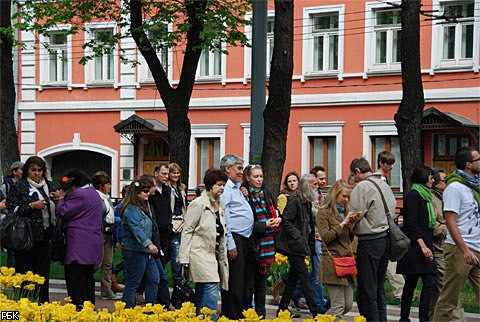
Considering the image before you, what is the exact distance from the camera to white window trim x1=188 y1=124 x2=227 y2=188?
99.3 ft

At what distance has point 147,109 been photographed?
31578 mm

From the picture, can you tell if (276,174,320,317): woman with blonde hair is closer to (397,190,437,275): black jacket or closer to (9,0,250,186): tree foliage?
(397,190,437,275): black jacket

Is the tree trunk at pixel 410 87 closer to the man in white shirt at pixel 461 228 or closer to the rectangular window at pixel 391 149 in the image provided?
the man in white shirt at pixel 461 228

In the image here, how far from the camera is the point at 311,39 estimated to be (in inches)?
1128

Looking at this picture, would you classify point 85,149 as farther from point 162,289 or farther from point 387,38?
point 162,289

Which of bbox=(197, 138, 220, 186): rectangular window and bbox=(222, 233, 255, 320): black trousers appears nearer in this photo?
bbox=(222, 233, 255, 320): black trousers

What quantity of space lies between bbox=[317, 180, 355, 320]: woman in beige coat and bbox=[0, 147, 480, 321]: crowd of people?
1 cm

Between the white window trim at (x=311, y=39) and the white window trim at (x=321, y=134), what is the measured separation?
148cm

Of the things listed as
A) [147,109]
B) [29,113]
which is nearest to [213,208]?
[147,109]

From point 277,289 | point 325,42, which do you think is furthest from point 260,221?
point 325,42

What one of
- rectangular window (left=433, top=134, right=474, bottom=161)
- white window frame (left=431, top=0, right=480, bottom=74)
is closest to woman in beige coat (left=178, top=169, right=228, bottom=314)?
white window frame (left=431, top=0, right=480, bottom=74)

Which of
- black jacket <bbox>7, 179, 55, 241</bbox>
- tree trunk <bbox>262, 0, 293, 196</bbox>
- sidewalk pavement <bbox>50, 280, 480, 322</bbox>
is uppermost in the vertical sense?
tree trunk <bbox>262, 0, 293, 196</bbox>

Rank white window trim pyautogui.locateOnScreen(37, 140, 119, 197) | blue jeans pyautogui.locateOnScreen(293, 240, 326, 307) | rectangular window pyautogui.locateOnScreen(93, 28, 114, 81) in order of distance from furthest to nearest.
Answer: rectangular window pyautogui.locateOnScreen(93, 28, 114, 81)
white window trim pyautogui.locateOnScreen(37, 140, 119, 197)
blue jeans pyautogui.locateOnScreen(293, 240, 326, 307)

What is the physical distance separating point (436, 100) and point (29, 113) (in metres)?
15.7
